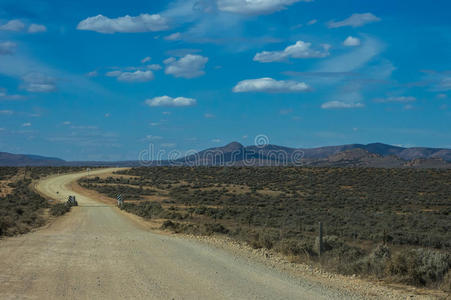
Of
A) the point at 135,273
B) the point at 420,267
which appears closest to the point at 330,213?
the point at 420,267

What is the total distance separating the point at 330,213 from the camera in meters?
34.2

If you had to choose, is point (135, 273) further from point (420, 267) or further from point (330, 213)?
point (330, 213)

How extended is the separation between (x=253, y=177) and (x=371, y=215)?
42.2m

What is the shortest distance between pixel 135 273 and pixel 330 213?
25947 mm


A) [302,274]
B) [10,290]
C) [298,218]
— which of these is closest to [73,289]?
[10,290]

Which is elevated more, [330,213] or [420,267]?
[420,267]

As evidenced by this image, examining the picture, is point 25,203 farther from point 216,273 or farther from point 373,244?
point 216,273

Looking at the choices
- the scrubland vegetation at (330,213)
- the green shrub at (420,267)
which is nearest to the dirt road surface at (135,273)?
the green shrub at (420,267)

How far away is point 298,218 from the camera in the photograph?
98.7ft

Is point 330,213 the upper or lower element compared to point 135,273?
lower

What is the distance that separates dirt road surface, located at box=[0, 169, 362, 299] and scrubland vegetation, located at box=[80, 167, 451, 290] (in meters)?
2.50

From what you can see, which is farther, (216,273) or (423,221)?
(423,221)

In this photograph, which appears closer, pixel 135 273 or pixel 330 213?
pixel 135 273

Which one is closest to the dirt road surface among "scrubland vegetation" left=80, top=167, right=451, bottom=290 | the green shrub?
the green shrub
